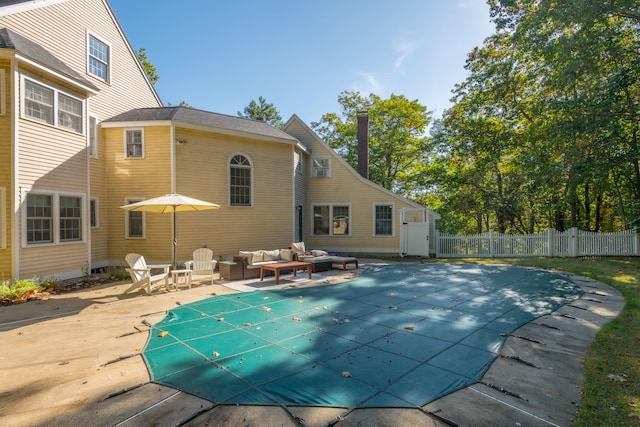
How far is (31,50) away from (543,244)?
2160cm

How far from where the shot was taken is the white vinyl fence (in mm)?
14922

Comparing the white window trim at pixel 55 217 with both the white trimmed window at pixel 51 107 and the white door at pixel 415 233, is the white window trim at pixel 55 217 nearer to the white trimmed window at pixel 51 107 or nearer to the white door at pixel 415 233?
the white trimmed window at pixel 51 107

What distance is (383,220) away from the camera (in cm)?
1675

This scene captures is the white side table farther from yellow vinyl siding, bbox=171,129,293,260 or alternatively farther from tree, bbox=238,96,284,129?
tree, bbox=238,96,284,129

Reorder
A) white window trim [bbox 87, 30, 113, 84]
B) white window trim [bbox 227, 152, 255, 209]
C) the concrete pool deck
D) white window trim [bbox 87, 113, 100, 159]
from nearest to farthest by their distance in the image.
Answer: the concrete pool deck
white window trim [bbox 87, 113, 100, 159]
white window trim [bbox 87, 30, 113, 84]
white window trim [bbox 227, 152, 255, 209]

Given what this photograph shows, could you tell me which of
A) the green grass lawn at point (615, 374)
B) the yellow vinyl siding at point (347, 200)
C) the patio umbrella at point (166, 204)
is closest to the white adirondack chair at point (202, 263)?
the patio umbrella at point (166, 204)

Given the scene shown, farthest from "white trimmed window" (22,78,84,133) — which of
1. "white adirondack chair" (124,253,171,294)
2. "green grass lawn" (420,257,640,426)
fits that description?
"green grass lawn" (420,257,640,426)

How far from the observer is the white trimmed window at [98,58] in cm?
1243

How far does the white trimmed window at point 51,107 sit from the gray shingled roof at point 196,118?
65.9 inches

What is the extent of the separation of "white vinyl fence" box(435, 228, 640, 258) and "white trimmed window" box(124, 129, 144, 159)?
14284mm

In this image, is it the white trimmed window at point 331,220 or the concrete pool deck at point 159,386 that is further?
the white trimmed window at point 331,220

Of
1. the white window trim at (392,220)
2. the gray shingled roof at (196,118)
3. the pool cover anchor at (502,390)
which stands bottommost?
the pool cover anchor at (502,390)

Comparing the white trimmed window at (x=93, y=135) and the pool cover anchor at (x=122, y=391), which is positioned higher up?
the white trimmed window at (x=93, y=135)

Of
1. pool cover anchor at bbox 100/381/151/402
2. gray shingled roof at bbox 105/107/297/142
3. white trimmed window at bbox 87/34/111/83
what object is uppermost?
white trimmed window at bbox 87/34/111/83
